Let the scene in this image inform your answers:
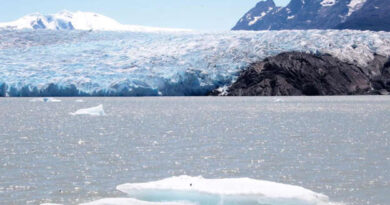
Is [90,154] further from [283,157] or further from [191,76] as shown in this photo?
[191,76]

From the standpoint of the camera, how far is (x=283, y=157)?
1625 cm

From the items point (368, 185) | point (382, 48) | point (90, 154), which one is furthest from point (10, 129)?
point (382, 48)

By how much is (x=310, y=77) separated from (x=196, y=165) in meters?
54.3

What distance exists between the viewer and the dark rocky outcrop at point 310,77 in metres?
65.1

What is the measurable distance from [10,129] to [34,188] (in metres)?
14.7

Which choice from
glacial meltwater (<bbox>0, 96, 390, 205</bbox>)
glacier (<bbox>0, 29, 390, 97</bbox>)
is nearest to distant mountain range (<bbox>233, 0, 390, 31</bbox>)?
glacier (<bbox>0, 29, 390, 97</bbox>)

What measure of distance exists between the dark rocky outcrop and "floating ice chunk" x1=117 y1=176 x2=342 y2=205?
5329cm

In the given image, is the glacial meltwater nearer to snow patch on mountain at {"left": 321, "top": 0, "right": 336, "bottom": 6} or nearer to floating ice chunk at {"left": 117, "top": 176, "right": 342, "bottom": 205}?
floating ice chunk at {"left": 117, "top": 176, "right": 342, "bottom": 205}

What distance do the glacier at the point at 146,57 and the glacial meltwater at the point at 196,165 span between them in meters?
32.2

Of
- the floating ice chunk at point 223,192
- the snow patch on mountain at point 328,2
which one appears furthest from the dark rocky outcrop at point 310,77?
the snow patch on mountain at point 328,2

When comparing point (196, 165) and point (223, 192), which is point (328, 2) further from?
point (223, 192)

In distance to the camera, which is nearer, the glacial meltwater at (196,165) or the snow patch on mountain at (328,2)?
the glacial meltwater at (196,165)

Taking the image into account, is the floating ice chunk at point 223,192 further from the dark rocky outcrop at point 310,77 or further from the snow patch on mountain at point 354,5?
the snow patch on mountain at point 354,5

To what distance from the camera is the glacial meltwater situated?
34.4ft
